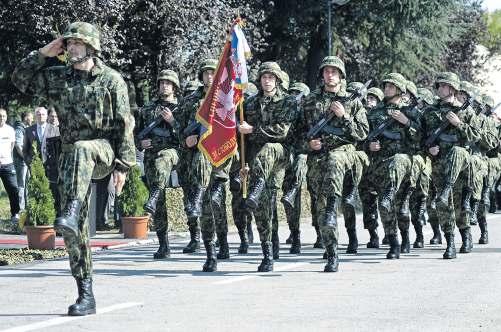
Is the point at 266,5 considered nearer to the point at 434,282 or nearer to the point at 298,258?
the point at 298,258

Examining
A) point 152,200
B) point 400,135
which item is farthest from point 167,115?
point 400,135

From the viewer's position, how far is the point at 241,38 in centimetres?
1352

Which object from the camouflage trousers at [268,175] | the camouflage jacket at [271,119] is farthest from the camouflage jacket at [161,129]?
the camouflage trousers at [268,175]

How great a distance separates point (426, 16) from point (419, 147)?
830 inches

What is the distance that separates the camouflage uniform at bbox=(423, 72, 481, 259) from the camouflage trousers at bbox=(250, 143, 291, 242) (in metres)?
2.41

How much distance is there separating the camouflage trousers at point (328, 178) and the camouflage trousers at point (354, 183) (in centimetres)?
45

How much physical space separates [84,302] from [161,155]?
16.8 feet

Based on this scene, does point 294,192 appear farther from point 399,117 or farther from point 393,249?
point 399,117

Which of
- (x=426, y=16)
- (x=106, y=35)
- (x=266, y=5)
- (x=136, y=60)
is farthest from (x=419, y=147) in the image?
(x=426, y=16)

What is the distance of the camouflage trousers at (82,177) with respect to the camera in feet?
30.9

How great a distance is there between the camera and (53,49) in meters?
9.62

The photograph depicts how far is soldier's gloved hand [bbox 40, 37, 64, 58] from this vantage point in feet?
31.4

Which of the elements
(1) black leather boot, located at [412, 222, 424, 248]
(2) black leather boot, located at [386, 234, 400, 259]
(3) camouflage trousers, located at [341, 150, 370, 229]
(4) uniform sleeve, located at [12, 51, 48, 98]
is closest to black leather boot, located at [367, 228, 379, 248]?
(3) camouflage trousers, located at [341, 150, 370, 229]

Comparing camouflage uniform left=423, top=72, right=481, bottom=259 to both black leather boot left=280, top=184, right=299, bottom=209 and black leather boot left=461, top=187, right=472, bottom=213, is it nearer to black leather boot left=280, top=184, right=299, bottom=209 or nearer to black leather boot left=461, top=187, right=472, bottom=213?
black leather boot left=461, top=187, right=472, bottom=213
